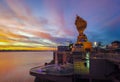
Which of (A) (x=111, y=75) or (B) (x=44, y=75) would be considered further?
(B) (x=44, y=75)

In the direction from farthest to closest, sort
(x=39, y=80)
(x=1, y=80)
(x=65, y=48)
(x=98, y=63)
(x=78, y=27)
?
(x=78, y=27) → (x=65, y=48) → (x=1, y=80) → (x=39, y=80) → (x=98, y=63)

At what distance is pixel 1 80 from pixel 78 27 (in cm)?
3215

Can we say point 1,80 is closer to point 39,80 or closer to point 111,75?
point 39,80

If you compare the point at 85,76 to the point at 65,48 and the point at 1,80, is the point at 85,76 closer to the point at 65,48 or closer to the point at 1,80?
the point at 1,80

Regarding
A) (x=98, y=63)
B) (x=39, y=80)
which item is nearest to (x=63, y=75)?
(x=98, y=63)

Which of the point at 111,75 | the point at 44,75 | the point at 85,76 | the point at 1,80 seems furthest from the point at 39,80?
the point at 1,80

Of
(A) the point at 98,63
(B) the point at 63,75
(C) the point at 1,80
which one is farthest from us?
(C) the point at 1,80

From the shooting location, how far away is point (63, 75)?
21953 millimetres

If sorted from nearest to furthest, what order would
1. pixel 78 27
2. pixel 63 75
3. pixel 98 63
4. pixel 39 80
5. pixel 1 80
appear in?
pixel 98 63 < pixel 63 75 < pixel 39 80 < pixel 1 80 < pixel 78 27

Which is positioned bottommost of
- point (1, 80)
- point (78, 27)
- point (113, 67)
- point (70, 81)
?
point (1, 80)

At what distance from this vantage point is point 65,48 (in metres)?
61.9

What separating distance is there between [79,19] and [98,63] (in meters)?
49.8

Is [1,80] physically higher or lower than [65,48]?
lower

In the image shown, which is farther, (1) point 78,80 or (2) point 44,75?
(2) point 44,75
